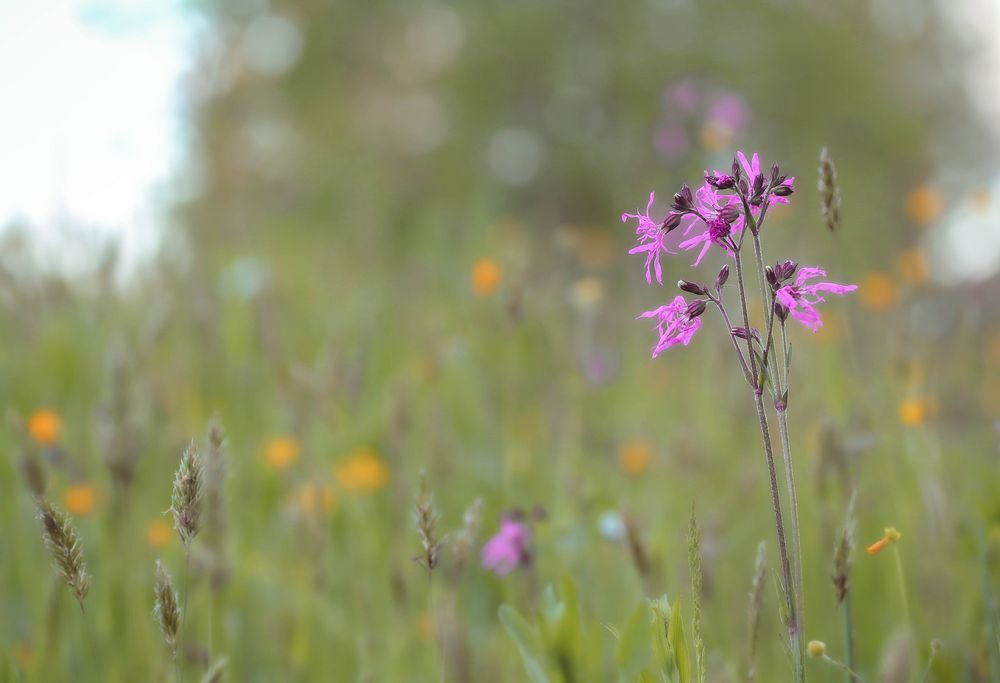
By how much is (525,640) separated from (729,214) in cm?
60

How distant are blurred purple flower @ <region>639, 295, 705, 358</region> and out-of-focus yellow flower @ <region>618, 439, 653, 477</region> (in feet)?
5.53

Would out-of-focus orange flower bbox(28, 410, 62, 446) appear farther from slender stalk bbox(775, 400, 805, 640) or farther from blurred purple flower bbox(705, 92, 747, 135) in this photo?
blurred purple flower bbox(705, 92, 747, 135)

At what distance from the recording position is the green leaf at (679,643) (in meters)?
0.95

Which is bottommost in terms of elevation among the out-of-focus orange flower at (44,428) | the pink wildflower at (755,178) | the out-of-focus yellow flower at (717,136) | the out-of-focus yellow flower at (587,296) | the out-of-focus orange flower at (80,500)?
the pink wildflower at (755,178)

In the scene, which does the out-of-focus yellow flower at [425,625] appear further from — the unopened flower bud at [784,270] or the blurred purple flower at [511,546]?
the unopened flower bud at [784,270]

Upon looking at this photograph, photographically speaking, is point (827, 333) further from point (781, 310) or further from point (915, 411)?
point (781, 310)

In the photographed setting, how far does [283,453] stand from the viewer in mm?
2518

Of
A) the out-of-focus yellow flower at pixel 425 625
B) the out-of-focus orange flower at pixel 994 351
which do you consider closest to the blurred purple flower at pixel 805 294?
the out-of-focus yellow flower at pixel 425 625

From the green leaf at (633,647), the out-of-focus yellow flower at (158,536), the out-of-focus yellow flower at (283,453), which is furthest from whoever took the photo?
the out-of-focus yellow flower at (283,453)

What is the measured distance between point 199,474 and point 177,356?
229 centimetres

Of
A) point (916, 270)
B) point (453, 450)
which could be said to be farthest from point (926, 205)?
point (453, 450)

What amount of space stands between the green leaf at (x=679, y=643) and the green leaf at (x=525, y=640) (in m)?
0.19

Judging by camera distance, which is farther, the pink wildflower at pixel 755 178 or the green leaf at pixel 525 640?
the green leaf at pixel 525 640

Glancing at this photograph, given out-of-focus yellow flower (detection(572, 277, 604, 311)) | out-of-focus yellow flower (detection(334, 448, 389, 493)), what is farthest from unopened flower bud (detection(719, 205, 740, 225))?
out-of-focus yellow flower (detection(572, 277, 604, 311))
